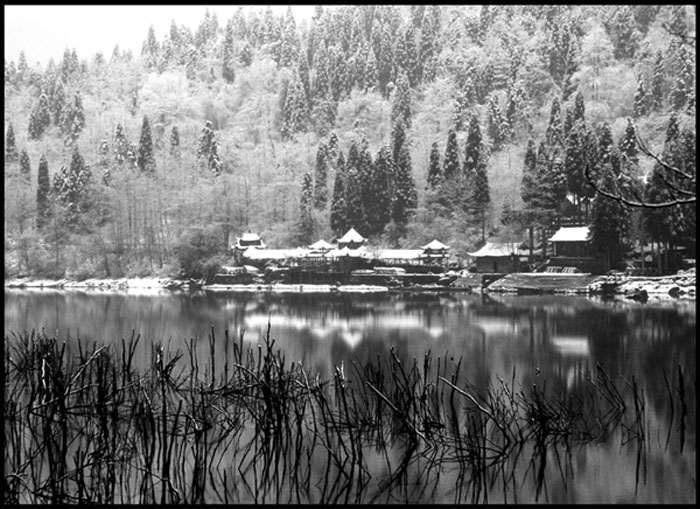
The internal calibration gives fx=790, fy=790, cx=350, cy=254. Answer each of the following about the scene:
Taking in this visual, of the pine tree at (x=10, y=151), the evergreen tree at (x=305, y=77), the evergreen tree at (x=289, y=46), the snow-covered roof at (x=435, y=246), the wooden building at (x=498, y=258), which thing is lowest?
the wooden building at (x=498, y=258)

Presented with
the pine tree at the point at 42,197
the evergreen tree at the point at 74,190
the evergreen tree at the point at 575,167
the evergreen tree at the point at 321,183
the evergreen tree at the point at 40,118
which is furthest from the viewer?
the evergreen tree at the point at 40,118

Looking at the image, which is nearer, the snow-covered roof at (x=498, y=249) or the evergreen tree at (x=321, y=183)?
the snow-covered roof at (x=498, y=249)

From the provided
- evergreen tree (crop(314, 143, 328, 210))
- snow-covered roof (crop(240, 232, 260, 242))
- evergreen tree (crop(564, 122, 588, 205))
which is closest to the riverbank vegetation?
evergreen tree (crop(564, 122, 588, 205))

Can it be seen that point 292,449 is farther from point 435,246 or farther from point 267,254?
point 267,254

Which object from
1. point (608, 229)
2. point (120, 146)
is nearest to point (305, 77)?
point (120, 146)

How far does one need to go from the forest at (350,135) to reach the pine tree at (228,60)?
0.19 m

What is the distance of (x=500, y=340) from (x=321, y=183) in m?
30.0

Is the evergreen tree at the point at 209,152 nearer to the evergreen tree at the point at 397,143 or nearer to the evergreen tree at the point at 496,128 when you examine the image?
the evergreen tree at the point at 397,143

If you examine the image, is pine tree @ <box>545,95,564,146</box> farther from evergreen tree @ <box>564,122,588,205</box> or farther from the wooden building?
the wooden building

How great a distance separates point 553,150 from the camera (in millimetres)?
39656

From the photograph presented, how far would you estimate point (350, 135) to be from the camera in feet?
191

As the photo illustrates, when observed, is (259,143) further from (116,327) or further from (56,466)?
(56,466)

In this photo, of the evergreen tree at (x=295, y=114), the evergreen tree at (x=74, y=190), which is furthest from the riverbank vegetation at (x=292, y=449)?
the evergreen tree at (x=295, y=114)

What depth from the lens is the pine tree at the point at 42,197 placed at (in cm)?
4394
